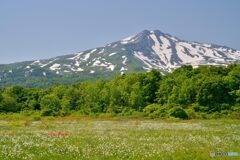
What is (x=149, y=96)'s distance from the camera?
10231cm

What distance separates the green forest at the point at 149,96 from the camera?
87625 mm

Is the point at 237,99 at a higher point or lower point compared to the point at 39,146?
lower

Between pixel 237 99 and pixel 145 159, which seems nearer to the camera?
pixel 145 159

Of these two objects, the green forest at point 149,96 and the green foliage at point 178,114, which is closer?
the green foliage at point 178,114

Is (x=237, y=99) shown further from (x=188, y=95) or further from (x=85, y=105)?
(x=85, y=105)

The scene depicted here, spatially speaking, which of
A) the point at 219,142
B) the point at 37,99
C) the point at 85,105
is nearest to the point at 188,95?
the point at 85,105

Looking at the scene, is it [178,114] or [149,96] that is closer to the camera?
[178,114]

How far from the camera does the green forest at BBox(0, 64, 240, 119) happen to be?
287 feet

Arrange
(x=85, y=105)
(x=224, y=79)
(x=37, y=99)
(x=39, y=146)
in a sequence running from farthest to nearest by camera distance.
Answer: (x=37, y=99) → (x=85, y=105) → (x=224, y=79) → (x=39, y=146)

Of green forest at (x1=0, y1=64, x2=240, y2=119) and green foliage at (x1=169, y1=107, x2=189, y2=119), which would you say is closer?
green foliage at (x1=169, y1=107, x2=189, y2=119)

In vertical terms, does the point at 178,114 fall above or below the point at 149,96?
below

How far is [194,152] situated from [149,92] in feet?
267

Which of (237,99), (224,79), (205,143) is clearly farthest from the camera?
(224,79)

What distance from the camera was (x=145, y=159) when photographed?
1945cm
